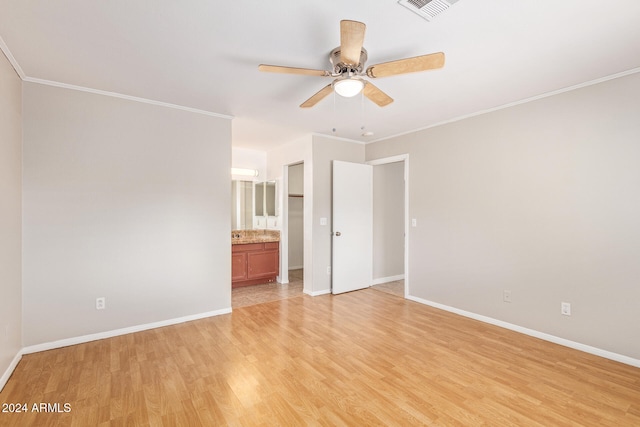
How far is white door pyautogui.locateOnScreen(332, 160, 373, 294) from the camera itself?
470 cm

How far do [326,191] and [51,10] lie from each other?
3.54m

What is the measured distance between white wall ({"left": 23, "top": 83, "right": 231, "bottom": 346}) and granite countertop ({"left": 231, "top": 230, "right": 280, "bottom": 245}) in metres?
1.34

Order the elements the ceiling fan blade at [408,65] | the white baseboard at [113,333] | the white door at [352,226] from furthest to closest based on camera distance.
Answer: the white door at [352,226] → the white baseboard at [113,333] → the ceiling fan blade at [408,65]

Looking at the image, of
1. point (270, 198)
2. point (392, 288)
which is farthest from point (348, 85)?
point (270, 198)

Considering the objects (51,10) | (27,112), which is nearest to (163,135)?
(27,112)

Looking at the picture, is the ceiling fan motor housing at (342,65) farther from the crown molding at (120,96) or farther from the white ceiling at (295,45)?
the crown molding at (120,96)

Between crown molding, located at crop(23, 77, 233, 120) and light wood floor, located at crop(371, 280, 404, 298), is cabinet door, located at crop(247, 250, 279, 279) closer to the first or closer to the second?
light wood floor, located at crop(371, 280, 404, 298)

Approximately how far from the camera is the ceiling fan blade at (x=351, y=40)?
1595 mm

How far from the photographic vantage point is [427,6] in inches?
69.0

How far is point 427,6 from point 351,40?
19.9 inches

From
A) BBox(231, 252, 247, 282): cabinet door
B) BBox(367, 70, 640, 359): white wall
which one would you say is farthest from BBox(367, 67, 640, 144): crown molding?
BBox(231, 252, 247, 282): cabinet door

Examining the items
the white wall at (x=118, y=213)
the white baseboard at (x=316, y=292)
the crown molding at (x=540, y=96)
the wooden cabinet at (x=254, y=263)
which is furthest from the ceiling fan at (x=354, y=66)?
the wooden cabinet at (x=254, y=263)

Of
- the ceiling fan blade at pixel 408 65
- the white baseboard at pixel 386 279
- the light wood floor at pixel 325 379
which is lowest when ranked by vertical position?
the light wood floor at pixel 325 379

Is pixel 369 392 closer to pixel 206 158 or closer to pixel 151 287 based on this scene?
pixel 151 287
